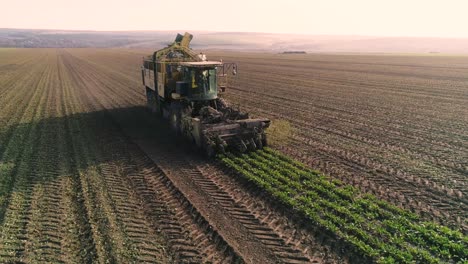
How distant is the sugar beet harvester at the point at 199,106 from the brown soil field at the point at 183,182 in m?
0.79

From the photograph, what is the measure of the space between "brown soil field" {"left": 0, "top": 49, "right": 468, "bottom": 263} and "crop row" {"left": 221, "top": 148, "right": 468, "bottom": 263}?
1.12ft

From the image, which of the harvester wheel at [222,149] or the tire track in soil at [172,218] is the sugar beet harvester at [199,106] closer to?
the harvester wheel at [222,149]

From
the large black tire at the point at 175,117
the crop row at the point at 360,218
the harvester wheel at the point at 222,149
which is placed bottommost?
the crop row at the point at 360,218

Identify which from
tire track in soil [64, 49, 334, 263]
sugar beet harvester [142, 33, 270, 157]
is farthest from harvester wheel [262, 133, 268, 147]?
tire track in soil [64, 49, 334, 263]

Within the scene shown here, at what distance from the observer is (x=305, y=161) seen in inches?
443

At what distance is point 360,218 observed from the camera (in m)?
7.60

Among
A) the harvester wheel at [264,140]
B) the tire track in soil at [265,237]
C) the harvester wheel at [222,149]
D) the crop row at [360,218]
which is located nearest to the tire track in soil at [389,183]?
the crop row at [360,218]

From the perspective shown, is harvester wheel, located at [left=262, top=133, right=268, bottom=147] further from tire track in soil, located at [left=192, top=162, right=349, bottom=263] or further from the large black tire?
the large black tire

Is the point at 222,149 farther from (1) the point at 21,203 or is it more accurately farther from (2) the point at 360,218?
(1) the point at 21,203

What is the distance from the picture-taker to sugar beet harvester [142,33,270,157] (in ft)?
39.2

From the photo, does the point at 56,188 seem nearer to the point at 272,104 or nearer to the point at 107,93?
the point at 272,104

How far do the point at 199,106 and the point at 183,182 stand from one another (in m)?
5.24

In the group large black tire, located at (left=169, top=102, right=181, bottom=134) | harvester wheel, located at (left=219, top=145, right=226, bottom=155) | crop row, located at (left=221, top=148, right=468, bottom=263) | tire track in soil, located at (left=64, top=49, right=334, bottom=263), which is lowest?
tire track in soil, located at (left=64, top=49, right=334, bottom=263)

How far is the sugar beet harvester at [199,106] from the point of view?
12.0m
